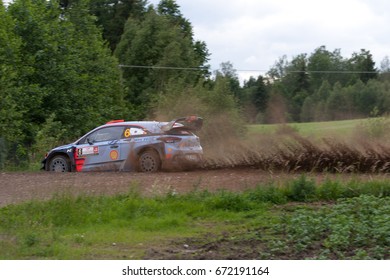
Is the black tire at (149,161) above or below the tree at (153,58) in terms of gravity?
below

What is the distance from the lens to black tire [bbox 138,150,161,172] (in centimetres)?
1714

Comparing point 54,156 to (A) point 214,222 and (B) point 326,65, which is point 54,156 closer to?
(A) point 214,222

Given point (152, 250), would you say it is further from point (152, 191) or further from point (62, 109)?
point (62, 109)

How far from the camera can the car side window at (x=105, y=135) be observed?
1805 centimetres

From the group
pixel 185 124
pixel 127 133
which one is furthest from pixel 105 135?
pixel 185 124

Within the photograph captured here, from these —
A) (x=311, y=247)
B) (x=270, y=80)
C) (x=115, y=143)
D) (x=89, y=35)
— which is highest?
(x=89, y=35)

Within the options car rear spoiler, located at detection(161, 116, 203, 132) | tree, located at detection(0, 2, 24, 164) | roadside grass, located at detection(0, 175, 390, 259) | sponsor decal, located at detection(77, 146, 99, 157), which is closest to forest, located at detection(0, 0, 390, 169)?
tree, located at detection(0, 2, 24, 164)

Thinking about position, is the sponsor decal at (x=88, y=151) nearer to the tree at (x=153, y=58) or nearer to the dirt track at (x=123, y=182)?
the dirt track at (x=123, y=182)

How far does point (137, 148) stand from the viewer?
17.4 metres

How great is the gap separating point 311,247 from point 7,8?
90.3 feet

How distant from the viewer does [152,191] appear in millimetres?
13703

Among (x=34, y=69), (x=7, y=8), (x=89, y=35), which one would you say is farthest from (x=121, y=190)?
(x=89, y=35)

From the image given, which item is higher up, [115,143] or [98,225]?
[115,143]

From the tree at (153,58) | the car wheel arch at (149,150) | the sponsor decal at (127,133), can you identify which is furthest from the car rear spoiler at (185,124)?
the tree at (153,58)
